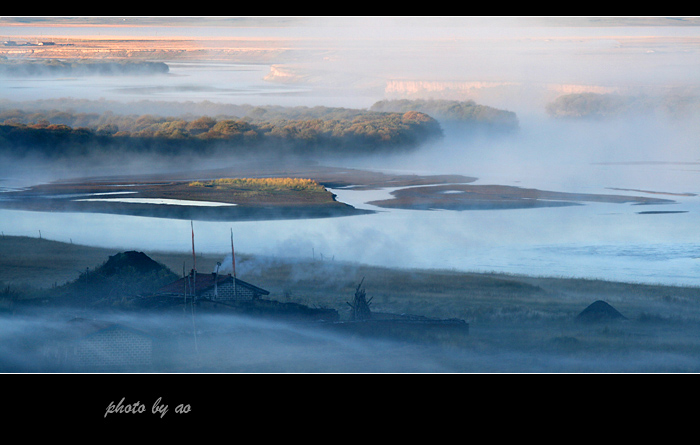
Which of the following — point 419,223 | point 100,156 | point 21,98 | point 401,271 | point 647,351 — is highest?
point 21,98

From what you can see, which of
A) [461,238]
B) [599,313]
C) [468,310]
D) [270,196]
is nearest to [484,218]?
[461,238]

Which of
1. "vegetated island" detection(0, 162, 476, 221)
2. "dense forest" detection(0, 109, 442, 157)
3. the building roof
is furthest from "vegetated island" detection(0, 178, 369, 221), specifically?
the building roof

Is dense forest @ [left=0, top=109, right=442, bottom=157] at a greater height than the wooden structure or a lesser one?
greater

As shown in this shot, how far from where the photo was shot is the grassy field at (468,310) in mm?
8953

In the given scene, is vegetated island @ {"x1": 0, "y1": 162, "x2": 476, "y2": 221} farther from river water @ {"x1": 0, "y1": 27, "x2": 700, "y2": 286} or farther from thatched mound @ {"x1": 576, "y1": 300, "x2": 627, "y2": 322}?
thatched mound @ {"x1": 576, "y1": 300, "x2": 627, "y2": 322}

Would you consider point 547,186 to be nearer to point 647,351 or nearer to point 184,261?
point 647,351

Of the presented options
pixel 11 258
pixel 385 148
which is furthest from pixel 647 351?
pixel 11 258

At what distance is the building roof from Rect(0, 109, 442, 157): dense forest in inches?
70.3

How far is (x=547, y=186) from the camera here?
10078mm

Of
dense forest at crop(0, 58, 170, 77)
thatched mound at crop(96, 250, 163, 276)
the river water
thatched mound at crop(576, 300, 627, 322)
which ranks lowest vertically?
thatched mound at crop(576, 300, 627, 322)

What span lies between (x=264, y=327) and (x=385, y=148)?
304 cm

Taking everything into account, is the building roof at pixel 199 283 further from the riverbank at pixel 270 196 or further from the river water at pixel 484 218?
the riverbank at pixel 270 196

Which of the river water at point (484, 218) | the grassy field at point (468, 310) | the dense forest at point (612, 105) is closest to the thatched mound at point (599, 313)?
the grassy field at point (468, 310)

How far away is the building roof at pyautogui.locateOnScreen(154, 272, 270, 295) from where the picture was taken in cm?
930
